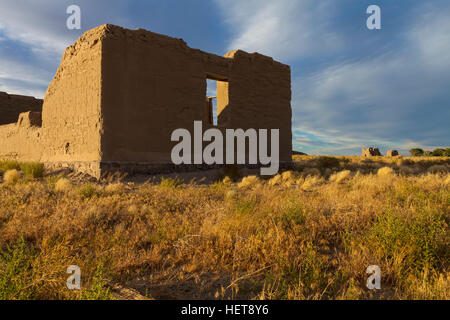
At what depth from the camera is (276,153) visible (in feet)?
47.2

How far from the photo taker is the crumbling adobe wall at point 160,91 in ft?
33.9

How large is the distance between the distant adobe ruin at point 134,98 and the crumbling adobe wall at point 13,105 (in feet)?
23.0

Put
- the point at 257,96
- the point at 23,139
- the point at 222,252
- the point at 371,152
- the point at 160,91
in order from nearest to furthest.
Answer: the point at 222,252, the point at 160,91, the point at 257,96, the point at 23,139, the point at 371,152

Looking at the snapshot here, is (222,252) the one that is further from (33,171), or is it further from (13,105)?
(13,105)

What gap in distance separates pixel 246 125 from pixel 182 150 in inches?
127

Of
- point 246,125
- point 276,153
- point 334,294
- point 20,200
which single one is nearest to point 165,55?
point 246,125

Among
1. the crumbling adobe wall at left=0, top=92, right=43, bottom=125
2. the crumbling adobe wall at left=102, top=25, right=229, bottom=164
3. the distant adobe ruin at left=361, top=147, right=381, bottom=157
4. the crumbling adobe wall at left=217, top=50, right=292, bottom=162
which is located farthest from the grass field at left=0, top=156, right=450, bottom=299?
the distant adobe ruin at left=361, top=147, right=381, bottom=157

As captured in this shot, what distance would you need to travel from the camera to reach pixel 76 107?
37.0 feet

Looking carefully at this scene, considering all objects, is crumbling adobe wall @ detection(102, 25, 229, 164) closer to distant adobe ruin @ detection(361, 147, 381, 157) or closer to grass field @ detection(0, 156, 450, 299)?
grass field @ detection(0, 156, 450, 299)

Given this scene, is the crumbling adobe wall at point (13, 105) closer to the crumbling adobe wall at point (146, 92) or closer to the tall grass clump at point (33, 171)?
the tall grass clump at point (33, 171)

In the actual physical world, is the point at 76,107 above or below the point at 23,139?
above

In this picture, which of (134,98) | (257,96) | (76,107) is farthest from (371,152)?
(76,107)

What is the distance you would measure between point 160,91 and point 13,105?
45.8 ft

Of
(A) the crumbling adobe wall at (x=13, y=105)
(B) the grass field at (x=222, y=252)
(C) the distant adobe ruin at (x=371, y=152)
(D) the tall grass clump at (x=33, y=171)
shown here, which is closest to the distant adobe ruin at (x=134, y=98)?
(D) the tall grass clump at (x=33, y=171)
